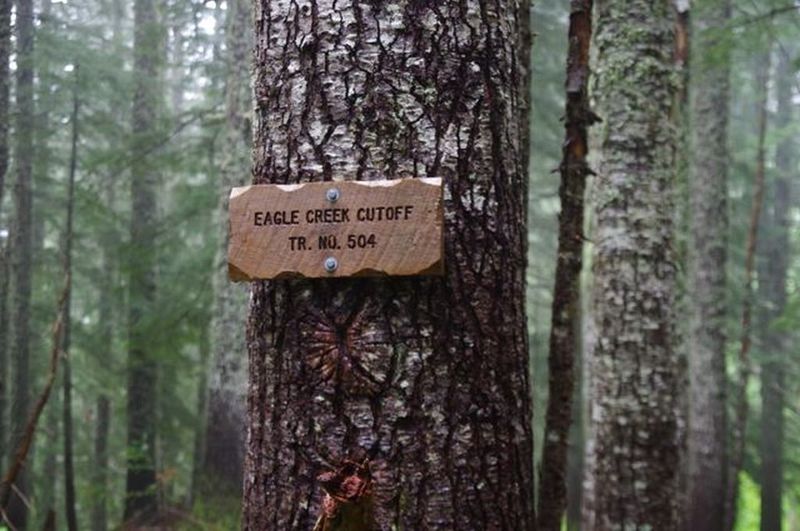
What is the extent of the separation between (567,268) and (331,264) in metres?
1.65

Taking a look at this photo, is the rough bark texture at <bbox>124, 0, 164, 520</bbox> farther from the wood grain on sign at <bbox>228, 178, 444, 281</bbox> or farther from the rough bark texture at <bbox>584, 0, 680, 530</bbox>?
the wood grain on sign at <bbox>228, 178, 444, 281</bbox>

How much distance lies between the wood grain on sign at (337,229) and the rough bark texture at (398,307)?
0.07 m

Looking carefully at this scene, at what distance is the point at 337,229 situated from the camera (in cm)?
199

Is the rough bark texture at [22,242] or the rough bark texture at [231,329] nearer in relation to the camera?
the rough bark texture at [22,242]

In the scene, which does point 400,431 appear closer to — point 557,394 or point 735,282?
point 557,394

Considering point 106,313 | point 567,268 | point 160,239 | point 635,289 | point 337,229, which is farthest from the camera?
point 106,313

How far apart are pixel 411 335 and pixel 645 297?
3.16 m

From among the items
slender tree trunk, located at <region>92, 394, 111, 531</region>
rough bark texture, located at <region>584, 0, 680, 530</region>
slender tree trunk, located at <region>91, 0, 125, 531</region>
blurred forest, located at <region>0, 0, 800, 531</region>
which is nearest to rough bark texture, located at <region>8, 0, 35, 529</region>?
blurred forest, located at <region>0, 0, 800, 531</region>

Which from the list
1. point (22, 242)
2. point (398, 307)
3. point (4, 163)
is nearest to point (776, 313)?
point (22, 242)

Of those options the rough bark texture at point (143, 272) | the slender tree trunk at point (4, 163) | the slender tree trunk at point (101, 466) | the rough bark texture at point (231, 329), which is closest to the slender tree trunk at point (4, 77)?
the slender tree trunk at point (4, 163)

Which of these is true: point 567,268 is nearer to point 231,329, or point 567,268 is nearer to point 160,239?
point 231,329

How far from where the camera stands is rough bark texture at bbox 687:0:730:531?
1156cm

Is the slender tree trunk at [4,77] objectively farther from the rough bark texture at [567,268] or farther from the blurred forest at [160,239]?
the rough bark texture at [567,268]

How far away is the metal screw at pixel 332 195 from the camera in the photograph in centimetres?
199
